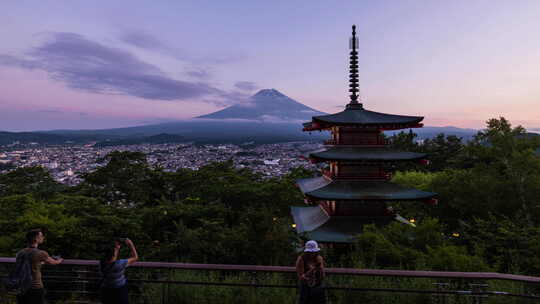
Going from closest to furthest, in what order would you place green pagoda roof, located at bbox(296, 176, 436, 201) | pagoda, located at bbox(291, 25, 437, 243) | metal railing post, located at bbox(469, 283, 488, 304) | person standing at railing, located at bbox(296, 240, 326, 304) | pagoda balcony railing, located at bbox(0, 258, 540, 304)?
person standing at railing, located at bbox(296, 240, 326, 304) → metal railing post, located at bbox(469, 283, 488, 304) → pagoda balcony railing, located at bbox(0, 258, 540, 304) → green pagoda roof, located at bbox(296, 176, 436, 201) → pagoda, located at bbox(291, 25, 437, 243)

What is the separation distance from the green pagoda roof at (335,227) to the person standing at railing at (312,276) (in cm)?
790

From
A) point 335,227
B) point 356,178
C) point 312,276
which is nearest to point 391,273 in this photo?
point 312,276

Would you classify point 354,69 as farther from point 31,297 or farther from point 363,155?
point 31,297

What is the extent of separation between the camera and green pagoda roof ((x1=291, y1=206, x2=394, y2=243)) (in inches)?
533

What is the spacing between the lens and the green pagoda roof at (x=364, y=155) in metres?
14.5

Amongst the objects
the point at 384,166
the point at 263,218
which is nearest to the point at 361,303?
the point at 263,218

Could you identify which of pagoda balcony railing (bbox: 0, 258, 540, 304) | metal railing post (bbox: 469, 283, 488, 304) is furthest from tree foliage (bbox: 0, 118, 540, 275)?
metal railing post (bbox: 469, 283, 488, 304)

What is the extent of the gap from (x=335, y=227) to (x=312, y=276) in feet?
32.4

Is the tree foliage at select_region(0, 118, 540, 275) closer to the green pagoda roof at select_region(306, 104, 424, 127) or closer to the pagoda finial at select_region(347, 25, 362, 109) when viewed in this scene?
the green pagoda roof at select_region(306, 104, 424, 127)

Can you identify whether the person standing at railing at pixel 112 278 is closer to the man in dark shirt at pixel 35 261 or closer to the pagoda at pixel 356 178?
the man in dark shirt at pixel 35 261

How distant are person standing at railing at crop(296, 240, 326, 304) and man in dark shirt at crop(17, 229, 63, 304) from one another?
4.05 metres

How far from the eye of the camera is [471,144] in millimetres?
21078

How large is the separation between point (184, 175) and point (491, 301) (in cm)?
2723

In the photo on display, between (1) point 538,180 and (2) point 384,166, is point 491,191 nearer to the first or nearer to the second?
(1) point 538,180
